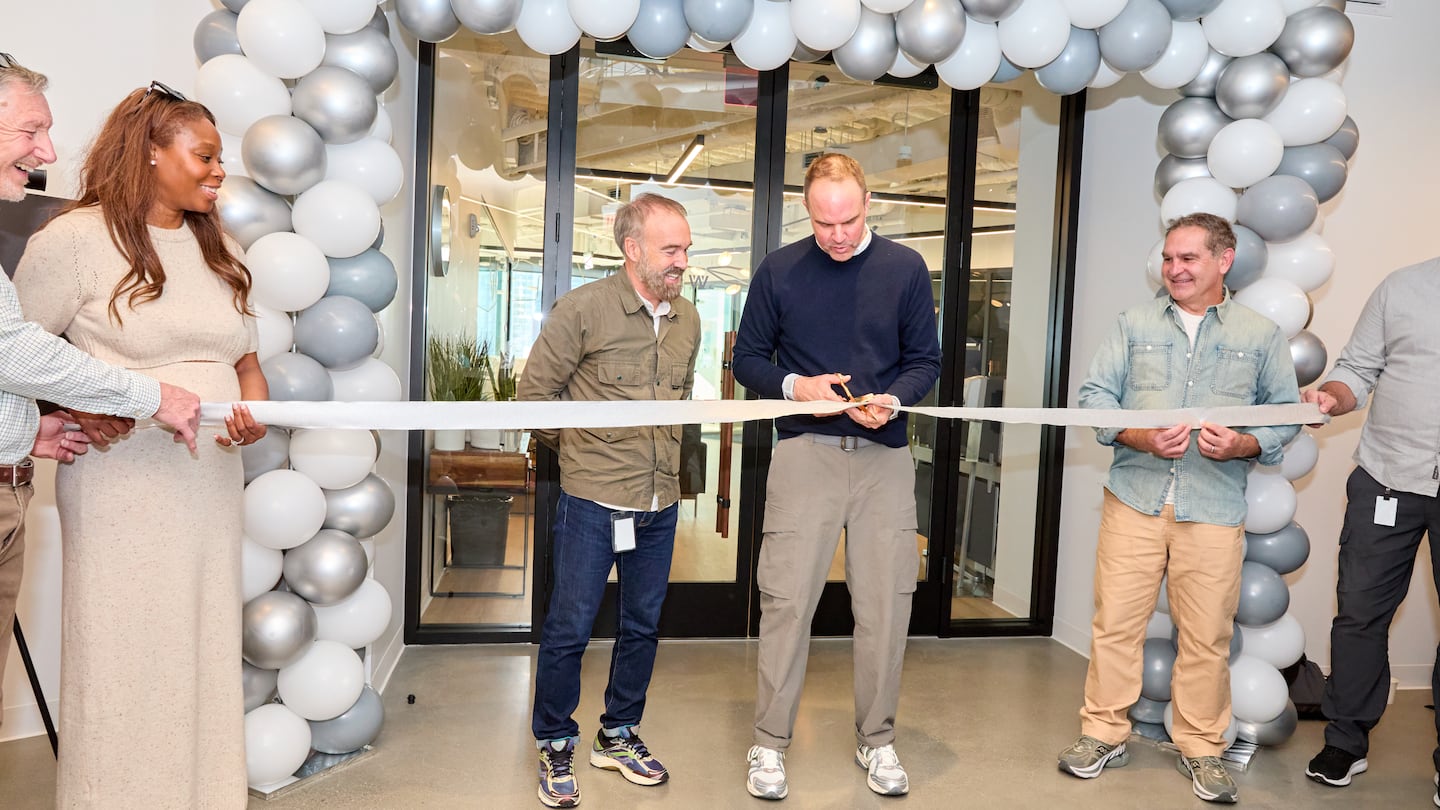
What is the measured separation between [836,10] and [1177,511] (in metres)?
1.96

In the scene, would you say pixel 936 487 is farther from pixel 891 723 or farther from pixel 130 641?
pixel 130 641

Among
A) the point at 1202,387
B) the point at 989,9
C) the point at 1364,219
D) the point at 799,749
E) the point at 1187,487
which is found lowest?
the point at 799,749

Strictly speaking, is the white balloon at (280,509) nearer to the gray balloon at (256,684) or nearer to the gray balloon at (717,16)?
the gray balloon at (256,684)

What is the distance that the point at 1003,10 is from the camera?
340 centimetres

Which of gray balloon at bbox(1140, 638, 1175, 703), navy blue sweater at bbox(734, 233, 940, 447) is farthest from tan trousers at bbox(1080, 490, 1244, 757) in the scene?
navy blue sweater at bbox(734, 233, 940, 447)

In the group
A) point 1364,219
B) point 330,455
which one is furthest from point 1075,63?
point 330,455

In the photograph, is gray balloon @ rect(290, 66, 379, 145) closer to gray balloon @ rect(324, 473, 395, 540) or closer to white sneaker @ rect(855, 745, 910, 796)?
gray balloon @ rect(324, 473, 395, 540)

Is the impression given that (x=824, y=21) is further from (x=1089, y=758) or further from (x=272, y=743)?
(x=272, y=743)

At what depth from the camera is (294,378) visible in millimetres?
2889

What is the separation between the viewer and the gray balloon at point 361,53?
3.05 m

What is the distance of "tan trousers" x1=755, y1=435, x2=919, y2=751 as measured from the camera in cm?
306

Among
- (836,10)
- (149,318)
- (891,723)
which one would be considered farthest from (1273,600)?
(149,318)

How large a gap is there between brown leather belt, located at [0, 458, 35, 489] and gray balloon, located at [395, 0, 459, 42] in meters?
1.76

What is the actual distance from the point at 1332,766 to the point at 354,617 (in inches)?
127
